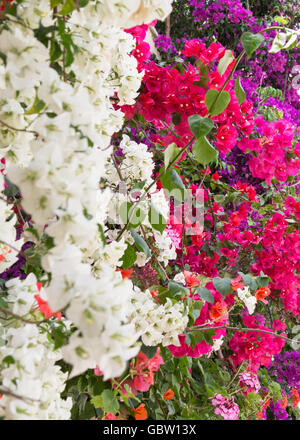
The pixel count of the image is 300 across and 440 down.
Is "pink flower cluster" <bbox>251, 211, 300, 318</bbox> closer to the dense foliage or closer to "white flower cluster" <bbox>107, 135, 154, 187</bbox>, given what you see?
the dense foliage

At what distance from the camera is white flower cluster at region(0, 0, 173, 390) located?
1.32 feet

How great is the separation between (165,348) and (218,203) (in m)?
0.76

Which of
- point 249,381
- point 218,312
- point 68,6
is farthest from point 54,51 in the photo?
point 249,381

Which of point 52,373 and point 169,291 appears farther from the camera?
point 169,291

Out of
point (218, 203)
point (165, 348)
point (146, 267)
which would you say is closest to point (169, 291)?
point (165, 348)

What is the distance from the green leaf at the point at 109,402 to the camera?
2.95 ft

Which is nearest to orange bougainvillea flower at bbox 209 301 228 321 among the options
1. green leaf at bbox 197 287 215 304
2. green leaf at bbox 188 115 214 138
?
green leaf at bbox 197 287 215 304

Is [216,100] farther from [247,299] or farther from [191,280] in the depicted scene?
[247,299]

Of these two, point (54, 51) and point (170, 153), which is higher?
point (54, 51)

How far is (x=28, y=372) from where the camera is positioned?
0.53m

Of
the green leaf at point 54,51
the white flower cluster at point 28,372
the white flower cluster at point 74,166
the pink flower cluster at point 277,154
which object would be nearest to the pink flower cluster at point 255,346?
the pink flower cluster at point 277,154

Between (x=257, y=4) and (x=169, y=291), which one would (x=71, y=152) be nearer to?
(x=169, y=291)

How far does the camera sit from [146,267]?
1.35m

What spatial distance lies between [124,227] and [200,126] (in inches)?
12.1
